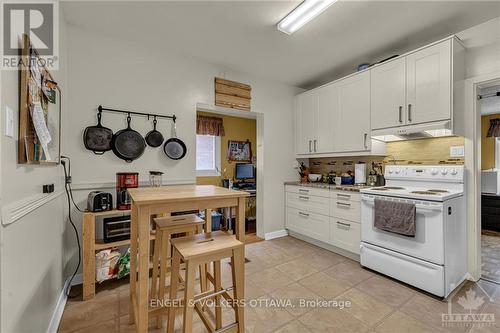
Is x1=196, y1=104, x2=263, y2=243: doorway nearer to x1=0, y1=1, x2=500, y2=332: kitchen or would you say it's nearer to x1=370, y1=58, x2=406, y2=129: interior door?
x1=0, y1=1, x2=500, y2=332: kitchen

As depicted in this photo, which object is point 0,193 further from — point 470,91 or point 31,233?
point 470,91

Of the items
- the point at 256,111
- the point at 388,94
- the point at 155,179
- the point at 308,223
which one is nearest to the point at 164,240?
the point at 155,179

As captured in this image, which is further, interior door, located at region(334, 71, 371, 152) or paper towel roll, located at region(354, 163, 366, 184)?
paper towel roll, located at region(354, 163, 366, 184)

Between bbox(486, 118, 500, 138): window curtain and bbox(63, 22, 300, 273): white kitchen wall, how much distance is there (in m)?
5.50

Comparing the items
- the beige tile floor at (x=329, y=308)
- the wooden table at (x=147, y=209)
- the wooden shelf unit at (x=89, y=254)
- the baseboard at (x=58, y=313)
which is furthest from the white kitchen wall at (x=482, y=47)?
the baseboard at (x=58, y=313)

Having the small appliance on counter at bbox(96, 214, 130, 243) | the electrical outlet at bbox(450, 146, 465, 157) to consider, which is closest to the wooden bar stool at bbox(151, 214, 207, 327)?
the small appliance on counter at bbox(96, 214, 130, 243)

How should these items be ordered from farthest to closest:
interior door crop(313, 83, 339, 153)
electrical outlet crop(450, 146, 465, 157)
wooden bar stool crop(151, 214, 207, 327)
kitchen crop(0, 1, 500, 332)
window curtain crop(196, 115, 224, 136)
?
window curtain crop(196, 115, 224, 136) → interior door crop(313, 83, 339, 153) → electrical outlet crop(450, 146, 465, 157) → kitchen crop(0, 1, 500, 332) → wooden bar stool crop(151, 214, 207, 327)

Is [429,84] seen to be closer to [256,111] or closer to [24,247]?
[256,111]

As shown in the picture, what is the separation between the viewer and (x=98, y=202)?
85.0 inches

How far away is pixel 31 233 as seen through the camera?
3.97 ft

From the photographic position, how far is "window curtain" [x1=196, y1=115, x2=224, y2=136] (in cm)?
450

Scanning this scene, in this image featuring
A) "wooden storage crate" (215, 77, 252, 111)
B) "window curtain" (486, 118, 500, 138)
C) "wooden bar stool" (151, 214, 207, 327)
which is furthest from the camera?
"window curtain" (486, 118, 500, 138)

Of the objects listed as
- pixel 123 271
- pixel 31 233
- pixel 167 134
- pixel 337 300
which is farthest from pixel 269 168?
pixel 31 233

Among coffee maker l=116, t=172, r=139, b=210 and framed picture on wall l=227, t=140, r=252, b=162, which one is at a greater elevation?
framed picture on wall l=227, t=140, r=252, b=162
